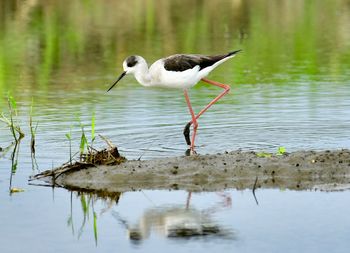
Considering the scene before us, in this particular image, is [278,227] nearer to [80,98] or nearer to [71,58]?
[80,98]

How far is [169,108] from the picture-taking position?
536 inches

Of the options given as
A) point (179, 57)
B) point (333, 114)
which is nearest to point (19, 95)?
point (179, 57)

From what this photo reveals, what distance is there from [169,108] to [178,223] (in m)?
5.95

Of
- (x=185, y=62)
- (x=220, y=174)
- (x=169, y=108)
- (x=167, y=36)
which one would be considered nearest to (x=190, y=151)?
(x=185, y=62)

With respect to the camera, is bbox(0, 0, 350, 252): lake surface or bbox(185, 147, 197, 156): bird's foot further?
bbox(185, 147, 197, 156): bird's foot

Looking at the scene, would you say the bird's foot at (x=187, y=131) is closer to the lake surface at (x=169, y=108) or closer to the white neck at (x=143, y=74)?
the lake surface at (x=169, y=108)

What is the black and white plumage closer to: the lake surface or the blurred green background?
the lake surface

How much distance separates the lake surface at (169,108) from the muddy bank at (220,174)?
0.85 feet

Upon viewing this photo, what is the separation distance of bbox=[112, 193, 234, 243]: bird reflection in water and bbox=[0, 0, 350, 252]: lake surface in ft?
0.08

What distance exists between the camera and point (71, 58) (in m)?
19.2

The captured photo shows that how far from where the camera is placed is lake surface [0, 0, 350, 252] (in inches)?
295

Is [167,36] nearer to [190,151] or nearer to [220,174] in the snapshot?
[190,151]

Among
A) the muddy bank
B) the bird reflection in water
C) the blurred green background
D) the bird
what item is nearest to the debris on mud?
the muddy bank

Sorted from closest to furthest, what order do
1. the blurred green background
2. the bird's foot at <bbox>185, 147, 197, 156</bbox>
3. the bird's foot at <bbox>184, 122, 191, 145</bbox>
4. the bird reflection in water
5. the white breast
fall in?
the bird reflection in water
the bird's foot at <bbox>185, 147, 197, 156</bbox>
the bird's foot at <bbox>184, 122, 191, 145</bbox>
the white breast
the blurred green background
